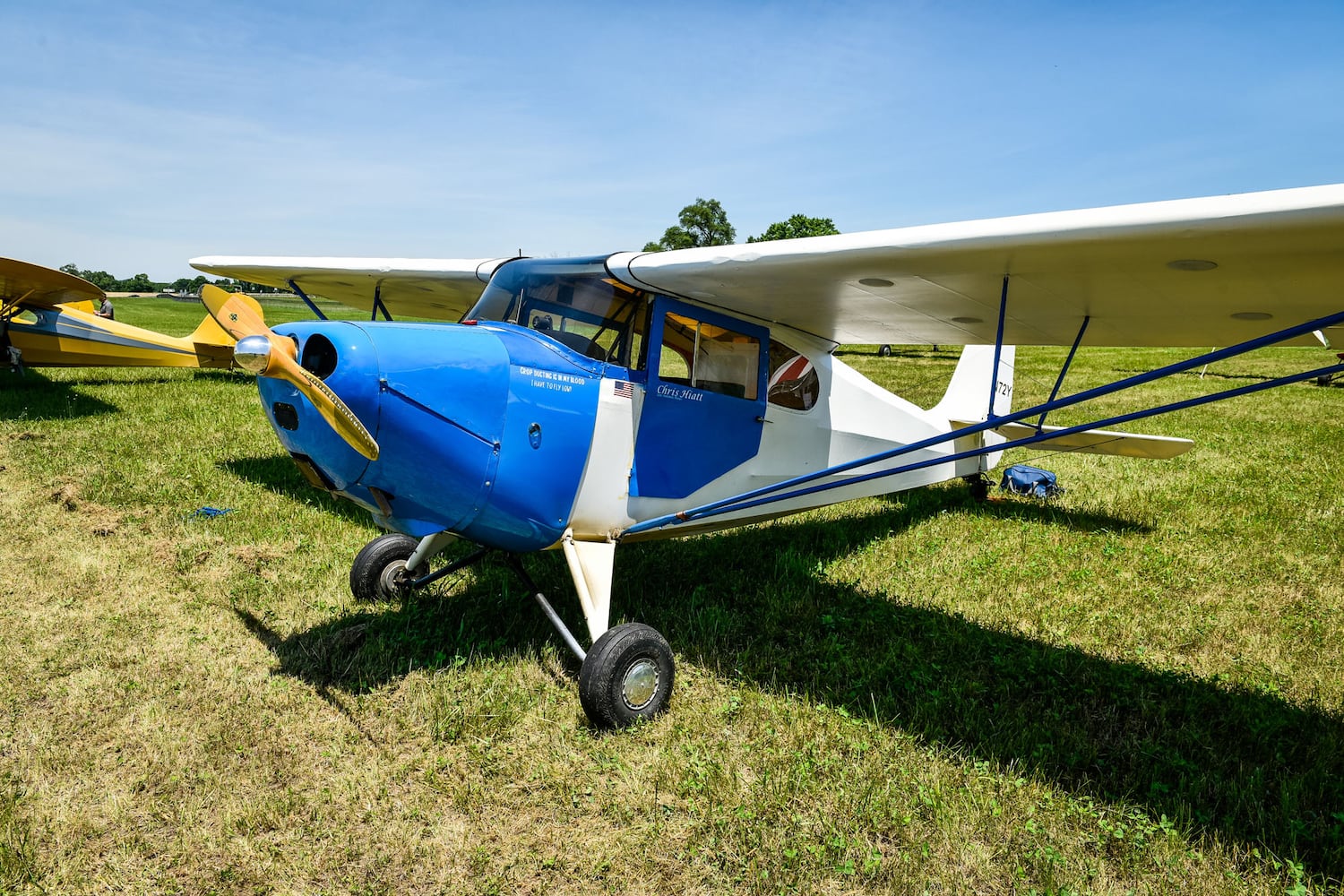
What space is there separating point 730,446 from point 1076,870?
3.07 m

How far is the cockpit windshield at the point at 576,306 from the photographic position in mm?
4316

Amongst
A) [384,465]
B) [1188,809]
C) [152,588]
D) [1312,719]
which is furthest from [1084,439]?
[152,588]

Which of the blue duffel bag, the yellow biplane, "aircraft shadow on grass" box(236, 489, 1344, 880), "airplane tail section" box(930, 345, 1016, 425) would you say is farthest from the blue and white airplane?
the yellow biplane

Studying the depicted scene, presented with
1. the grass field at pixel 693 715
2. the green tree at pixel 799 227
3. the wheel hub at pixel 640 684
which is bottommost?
the grass field at pixel 693 715

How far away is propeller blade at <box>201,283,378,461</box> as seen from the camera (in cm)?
297

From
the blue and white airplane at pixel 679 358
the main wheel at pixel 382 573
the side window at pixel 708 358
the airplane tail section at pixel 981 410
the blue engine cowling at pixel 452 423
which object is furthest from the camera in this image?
the airplane tail section at pixel 981 410

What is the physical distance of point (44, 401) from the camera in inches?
463

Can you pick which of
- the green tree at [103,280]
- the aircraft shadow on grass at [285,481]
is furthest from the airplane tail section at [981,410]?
the green tree at [103,280]

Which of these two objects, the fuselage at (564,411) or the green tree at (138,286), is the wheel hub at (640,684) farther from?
the green tree at (138,286)

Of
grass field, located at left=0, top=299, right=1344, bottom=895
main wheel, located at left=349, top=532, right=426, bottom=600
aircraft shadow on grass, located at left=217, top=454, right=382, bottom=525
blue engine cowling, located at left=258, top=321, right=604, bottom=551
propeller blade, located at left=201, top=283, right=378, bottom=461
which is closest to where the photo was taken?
grass field, located at left=0, top=299, right=1344, bottom=895

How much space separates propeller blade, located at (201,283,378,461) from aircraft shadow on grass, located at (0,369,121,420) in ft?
32.7

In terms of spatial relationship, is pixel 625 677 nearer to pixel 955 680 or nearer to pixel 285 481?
pixel 955 680

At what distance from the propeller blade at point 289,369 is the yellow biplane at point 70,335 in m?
9.32

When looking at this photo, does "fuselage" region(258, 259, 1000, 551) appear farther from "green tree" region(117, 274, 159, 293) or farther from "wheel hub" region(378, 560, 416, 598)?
"green tree" region(117, 274, 159, 293)
